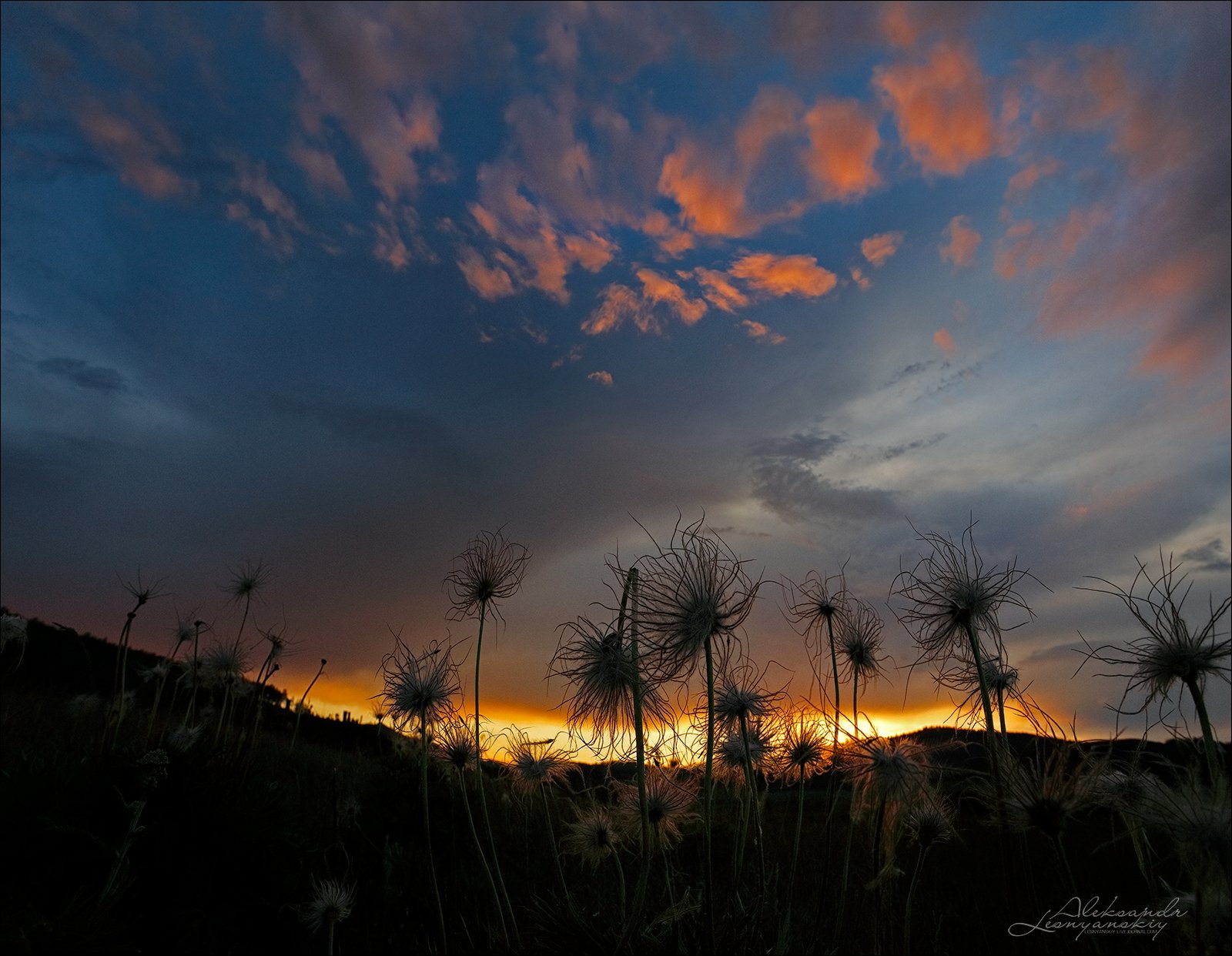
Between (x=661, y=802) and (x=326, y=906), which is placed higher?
(x=661, y=802)

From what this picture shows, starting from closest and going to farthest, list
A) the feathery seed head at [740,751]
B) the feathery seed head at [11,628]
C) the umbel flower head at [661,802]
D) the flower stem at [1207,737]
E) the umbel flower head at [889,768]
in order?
the flower stem at [1207,737], the umbel flower head at [889,768], the umbel flower head at [661,802], the feathery seed head at [740,751], the feathery seed head at [11,628]

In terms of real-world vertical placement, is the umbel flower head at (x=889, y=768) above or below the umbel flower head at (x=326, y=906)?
above

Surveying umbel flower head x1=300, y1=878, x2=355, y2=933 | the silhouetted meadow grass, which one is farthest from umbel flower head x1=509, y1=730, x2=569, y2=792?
umbel flower head x1=300, y1=878, x2=355, y2=933

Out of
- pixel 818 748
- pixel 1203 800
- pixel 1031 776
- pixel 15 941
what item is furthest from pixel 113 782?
pixel 1203 800

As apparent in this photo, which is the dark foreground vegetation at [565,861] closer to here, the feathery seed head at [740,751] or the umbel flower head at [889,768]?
the umbel flower head at [889,768]

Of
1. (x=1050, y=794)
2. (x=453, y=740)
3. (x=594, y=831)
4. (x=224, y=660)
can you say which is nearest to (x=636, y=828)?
(x=594, y=831)

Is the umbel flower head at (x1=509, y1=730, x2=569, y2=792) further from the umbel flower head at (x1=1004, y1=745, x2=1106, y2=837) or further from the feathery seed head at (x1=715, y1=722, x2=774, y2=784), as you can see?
the umbel flower head at (x1=1004, y1=745, x2=1106, y2=837)

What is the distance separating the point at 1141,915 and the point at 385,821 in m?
6.17

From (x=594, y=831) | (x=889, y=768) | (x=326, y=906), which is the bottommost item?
(x=326, y=906)

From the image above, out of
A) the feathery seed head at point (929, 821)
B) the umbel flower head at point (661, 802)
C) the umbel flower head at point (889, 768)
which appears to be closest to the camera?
the umbel flower head at point (889, 768)

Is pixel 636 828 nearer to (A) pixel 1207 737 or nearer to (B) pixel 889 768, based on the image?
(B) pixel 889 768

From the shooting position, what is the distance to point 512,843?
313 inches

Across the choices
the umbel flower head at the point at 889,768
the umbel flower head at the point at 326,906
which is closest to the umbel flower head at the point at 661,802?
the umbel flower head at the point at 889,768

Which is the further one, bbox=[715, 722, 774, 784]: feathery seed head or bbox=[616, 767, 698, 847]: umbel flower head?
bbox=[715, 722, 774, 784]: feathery seed head
